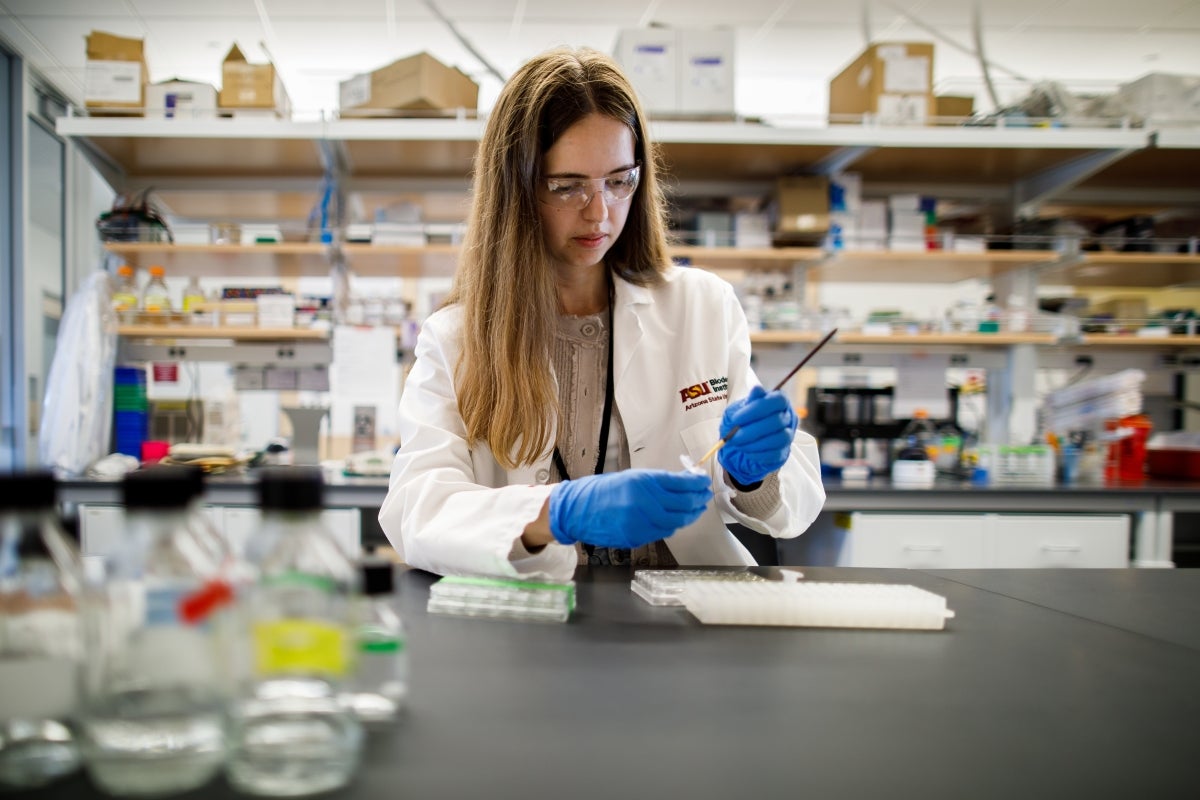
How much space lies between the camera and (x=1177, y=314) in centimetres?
316

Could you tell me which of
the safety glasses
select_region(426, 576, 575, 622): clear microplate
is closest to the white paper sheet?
the safety glasses

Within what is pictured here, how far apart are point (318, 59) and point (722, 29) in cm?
240

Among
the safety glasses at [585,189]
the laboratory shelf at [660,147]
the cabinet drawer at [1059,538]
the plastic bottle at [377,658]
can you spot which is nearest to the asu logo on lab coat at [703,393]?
the safety glasses at [585,189]

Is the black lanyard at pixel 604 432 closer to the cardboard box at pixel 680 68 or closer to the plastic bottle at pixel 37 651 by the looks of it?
the plastic bottle at pixel 37 651

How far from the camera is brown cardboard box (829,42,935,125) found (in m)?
2.88

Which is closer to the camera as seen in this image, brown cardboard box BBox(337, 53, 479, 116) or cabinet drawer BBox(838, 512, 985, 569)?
cabinet drawer BBox(838, 512, 985, 569)

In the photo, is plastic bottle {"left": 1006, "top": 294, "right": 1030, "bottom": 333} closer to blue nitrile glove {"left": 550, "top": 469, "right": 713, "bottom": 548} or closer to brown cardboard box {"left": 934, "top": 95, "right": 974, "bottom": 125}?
brown cardboard box {"left": 934, "top": 95, "right": 974, "bottom": 125}

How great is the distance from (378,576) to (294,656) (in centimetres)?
8

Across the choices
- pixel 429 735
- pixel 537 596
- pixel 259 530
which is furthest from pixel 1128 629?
pixel 259 530

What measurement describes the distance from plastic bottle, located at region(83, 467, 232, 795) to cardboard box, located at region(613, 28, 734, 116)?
8.89 ft

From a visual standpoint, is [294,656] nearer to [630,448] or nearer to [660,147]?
[630,448]

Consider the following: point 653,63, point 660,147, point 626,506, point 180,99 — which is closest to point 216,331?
point 180,99

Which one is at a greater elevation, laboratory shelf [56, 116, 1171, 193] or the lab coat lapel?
laboratory shelf [56, 116, 1171, 193]

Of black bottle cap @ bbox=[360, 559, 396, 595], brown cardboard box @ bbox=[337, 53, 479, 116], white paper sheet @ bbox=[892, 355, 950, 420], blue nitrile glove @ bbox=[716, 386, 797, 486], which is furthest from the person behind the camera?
white paper sheet @ bbox=[892, 355, 950, 420]
